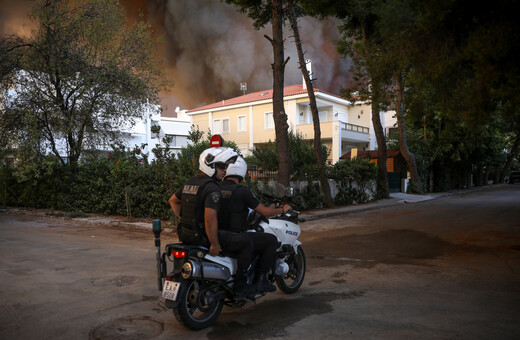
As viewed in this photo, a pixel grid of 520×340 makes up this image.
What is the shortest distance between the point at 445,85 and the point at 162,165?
931 centimetres

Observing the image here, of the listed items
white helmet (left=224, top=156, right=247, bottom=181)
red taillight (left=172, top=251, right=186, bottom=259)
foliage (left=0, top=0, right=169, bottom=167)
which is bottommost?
red taillight (left=172, top=251, right=186, bottom=259)

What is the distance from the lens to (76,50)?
16.3 meters

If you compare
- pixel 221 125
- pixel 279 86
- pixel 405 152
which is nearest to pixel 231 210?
pixel 279 86

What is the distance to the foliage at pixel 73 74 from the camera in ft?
51.9

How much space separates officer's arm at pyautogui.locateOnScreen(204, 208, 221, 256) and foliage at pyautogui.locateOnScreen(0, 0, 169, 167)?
546 inches

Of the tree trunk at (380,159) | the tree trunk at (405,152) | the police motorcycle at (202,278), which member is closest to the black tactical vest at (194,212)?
the police motorcycle at (202,278)

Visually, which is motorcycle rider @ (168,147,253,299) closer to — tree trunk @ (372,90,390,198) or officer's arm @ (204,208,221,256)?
officer's arm @ (204,208,221,256)

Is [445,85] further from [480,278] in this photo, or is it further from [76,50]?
[76,50]

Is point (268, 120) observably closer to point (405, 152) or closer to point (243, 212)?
point (405, 152)

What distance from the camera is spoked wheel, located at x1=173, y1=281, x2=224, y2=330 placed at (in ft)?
12.7

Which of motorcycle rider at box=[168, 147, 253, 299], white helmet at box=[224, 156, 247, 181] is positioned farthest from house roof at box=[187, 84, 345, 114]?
motorcycle rider at box=[168, 147, 253, 299]

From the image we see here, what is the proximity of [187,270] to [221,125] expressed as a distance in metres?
36.9

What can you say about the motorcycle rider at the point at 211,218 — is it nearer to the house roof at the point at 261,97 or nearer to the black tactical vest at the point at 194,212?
the black tactical vest at the point at 194,212

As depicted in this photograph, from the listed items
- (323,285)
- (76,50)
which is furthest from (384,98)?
(76,50)
